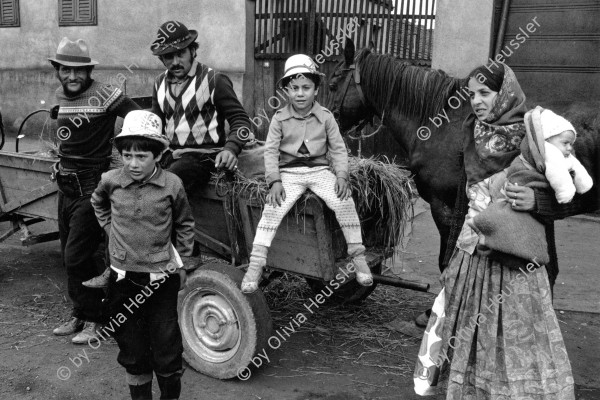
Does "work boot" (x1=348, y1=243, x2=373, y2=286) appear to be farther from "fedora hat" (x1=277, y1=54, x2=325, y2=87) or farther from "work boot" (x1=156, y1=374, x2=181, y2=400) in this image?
"work boot" (x1=156, y1=374, x2=181, y2=400)

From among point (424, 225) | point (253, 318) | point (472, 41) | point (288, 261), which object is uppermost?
point (472, 41)

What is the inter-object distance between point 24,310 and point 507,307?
3.52 meters

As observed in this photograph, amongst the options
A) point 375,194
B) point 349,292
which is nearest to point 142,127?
point 375,194

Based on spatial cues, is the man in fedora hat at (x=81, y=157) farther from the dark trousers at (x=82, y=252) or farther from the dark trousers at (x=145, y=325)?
the dark trousers at (x=145, y=325)

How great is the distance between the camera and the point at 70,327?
414 cm

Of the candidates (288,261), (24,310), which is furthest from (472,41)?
(24,310)

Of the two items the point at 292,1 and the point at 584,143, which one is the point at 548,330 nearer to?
the point at 584,143

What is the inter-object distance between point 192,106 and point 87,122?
0.71m

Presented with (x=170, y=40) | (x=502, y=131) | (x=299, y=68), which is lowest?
(x=502, y=131)

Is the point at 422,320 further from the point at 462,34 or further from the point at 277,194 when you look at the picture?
the point at 462,34

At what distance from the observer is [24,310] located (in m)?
4.54

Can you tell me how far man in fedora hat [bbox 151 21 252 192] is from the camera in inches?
145

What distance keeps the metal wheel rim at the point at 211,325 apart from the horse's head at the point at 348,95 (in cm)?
184

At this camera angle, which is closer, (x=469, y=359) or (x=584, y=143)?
(x=469, y=359)
